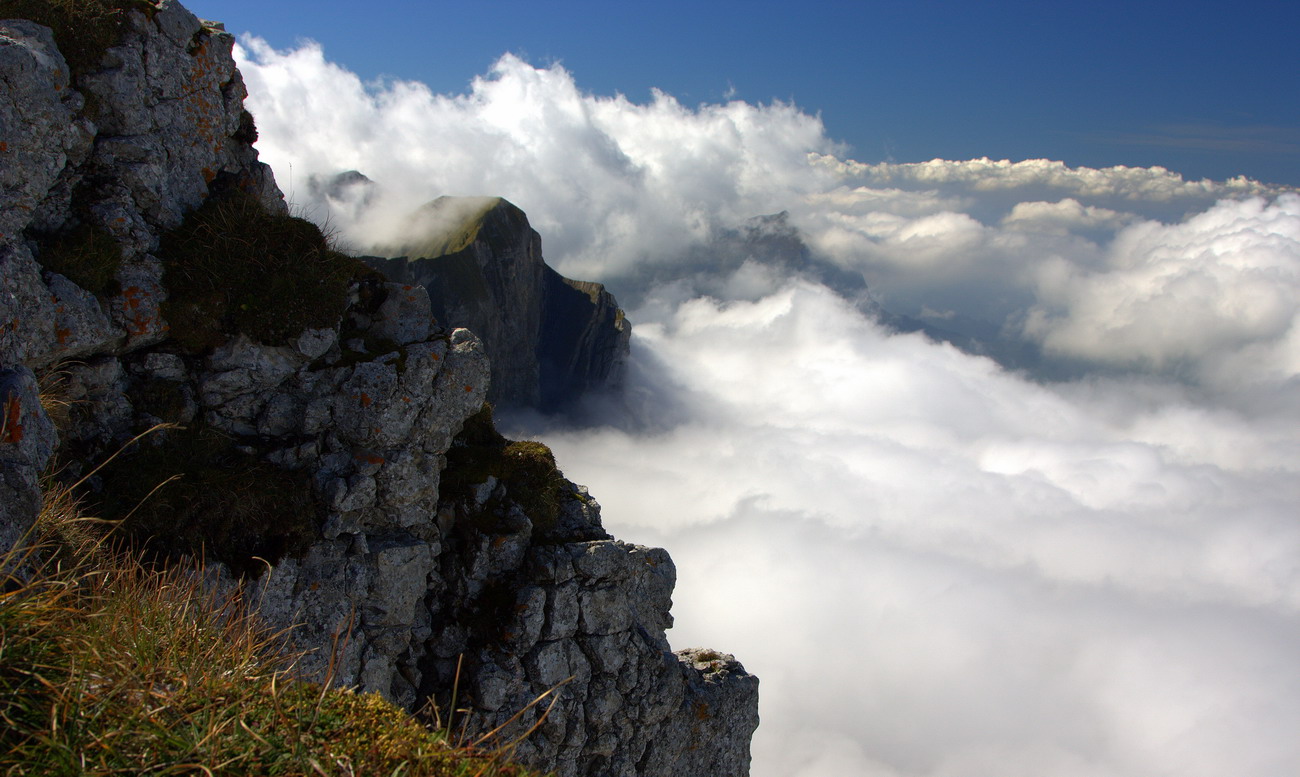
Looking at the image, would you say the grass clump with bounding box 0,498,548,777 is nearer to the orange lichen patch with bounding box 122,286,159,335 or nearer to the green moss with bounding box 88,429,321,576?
the green moss with bounding box 88,429,321,576

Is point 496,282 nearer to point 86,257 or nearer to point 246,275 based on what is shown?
point 246,275

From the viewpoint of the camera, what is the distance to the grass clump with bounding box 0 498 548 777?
348 centimetres

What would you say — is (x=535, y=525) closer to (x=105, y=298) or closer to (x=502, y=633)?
(x=502, y=633)

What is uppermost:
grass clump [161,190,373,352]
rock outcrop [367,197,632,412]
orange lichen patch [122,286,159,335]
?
rock outcrop [367,197,632,412]

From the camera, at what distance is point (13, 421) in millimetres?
8922

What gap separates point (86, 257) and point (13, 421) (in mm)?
5013

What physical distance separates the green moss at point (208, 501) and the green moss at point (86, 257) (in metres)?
3.18

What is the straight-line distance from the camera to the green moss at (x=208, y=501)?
11625 millimetres

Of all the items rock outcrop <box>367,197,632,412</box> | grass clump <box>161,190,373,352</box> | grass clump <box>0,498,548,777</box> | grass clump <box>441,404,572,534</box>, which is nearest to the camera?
grass clump <box>0,498,548,777</box>

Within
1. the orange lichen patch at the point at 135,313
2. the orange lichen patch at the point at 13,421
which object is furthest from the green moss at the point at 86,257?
the orange lichen patch at the point at 13,421

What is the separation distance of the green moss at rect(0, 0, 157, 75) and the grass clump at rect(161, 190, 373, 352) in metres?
3.31

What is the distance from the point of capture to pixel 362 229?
554ft

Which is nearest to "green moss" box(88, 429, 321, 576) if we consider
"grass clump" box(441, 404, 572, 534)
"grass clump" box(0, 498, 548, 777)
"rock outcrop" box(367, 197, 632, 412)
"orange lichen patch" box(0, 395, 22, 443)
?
"orange lichen patch" box(0, 395, 22, 443)

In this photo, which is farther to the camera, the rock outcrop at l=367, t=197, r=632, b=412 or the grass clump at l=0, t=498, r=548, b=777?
the rock outcrop at l=367, t=197, r=632, b=412
